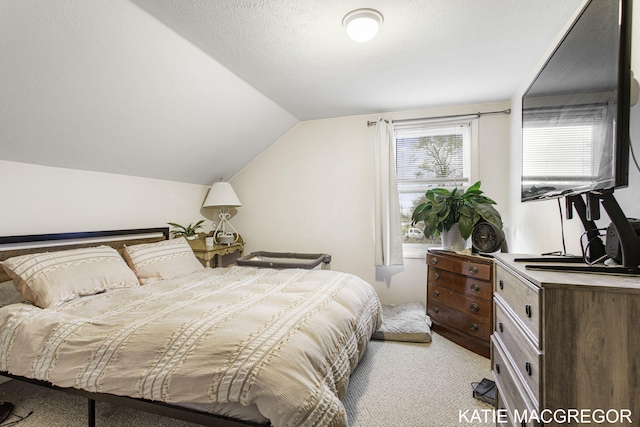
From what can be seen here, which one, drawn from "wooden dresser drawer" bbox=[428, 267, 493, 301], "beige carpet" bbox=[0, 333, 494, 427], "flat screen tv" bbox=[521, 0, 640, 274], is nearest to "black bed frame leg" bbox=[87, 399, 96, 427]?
"beige carpet" bbox=[0, 333, 494, 427]

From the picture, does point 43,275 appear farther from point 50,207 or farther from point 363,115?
point 363,115

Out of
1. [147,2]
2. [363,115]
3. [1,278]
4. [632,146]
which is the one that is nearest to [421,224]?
[363,115]

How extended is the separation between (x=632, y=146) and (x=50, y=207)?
137 inches

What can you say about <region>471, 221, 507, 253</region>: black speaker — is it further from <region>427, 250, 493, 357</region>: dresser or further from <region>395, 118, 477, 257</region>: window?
<region>395, 118, 477, 257</region>: window

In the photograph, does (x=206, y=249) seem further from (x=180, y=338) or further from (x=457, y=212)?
(x=457, y=212)

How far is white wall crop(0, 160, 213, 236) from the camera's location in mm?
2079

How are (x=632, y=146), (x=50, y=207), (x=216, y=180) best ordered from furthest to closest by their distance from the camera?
(x=216, y=180)
(x=50, y=207)
(x=632, y=146)

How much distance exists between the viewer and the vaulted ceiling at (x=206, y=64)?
1651 mm

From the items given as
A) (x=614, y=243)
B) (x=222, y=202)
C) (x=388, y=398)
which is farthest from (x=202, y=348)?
(x=222, y=202)

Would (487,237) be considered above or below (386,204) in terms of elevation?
below

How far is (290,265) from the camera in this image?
123 inches

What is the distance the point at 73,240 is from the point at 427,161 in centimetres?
353

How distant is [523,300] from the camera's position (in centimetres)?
106

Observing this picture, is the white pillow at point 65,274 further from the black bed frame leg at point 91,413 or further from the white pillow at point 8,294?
the black bed frame leg at point 91,413
